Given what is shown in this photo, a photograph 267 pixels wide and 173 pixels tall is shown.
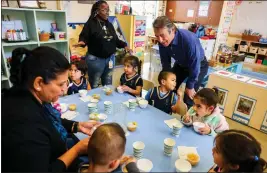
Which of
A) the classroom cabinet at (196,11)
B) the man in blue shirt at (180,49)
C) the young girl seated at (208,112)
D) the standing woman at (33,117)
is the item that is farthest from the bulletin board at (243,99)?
the classroom cabinet at (196,11)

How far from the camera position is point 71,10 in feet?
11.9

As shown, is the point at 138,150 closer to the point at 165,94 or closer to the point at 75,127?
the point at 75,127

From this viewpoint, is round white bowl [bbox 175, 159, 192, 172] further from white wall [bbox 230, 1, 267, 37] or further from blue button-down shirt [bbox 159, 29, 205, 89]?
white wall [bbox 230, 1, 267, 37]

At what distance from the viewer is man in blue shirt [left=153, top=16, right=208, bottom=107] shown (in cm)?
172

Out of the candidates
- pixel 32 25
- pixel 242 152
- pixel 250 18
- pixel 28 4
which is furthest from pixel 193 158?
pixel 250 18

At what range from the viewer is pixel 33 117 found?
32.3 inches

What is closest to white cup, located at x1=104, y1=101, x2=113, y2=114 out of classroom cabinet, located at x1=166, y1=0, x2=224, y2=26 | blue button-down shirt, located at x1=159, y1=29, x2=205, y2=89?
blue button-down shirt, located at x1=159, y1=29, x2=205, y2=89

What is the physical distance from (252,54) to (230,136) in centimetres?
577

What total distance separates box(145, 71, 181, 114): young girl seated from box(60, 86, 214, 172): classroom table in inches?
13.2

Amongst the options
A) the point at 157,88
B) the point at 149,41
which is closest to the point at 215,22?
the point at 149,41

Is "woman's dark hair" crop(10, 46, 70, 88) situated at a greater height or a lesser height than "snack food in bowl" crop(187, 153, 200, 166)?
greater

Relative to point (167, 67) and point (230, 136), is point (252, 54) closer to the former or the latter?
point (167, 67)

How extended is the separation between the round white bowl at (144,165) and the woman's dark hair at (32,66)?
0.61m

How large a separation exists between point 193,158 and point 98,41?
6.19 feet
